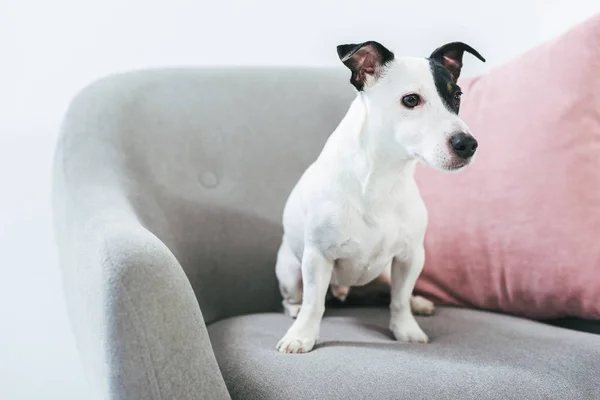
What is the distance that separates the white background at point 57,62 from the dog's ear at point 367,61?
30.4 inches

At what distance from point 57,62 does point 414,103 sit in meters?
1.05

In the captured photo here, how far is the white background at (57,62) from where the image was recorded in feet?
5.31

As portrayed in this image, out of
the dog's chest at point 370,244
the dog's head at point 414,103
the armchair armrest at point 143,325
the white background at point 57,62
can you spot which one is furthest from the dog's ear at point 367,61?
the white background at point 57,62

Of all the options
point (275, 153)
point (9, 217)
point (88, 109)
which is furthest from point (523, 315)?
point (9, 217)

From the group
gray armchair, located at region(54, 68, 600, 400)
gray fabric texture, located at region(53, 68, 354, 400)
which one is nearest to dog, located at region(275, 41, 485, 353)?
gray armchair, located at region(54, 68, 600, 400)

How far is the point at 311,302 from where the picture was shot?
3.70 feet

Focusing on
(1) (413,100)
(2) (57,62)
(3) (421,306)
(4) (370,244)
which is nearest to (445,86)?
(1) (413,100)

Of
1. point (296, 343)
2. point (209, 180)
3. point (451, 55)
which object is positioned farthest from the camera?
point (209, 180)

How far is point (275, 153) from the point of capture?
1.54 m

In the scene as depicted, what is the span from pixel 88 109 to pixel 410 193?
75 centimetres

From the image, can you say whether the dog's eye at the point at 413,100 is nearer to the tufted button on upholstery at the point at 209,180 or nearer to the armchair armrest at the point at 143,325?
the armchair armrest at the point at 143,325

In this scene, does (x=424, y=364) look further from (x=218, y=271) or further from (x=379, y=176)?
(x=218, y=271)

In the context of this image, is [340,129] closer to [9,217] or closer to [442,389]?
[442,389]

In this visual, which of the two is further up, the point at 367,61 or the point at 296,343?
the point at 367,61
